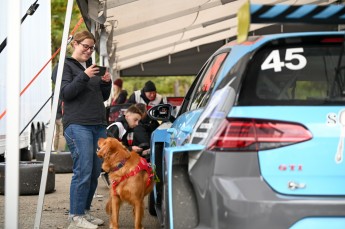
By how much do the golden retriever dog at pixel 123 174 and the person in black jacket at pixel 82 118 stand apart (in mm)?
378

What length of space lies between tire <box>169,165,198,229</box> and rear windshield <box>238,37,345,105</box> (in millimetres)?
642

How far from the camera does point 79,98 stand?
6.88 meters

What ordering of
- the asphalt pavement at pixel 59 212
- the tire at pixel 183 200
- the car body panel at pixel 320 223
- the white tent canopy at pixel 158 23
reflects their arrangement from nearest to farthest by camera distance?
the car body panel at pixel 320 223 < the tire at pixel 183 200 < the asphalt pavement at pixel 59 212 < the white tent canopy at pixel 158 23

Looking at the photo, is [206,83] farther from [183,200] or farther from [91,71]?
[91,71]

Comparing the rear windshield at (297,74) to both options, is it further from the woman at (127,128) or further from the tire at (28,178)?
the tire at (28,178)

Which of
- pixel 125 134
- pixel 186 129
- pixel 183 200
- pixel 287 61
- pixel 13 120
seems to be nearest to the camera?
pixel 287 61

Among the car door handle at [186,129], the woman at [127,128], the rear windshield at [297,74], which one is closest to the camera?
the rear windshield at [297,74]

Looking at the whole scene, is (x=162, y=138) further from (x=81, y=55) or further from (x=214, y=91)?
(x=214, y=91)

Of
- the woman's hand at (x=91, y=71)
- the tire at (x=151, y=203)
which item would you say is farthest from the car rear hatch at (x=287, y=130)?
the tire at (x=151, y=203)

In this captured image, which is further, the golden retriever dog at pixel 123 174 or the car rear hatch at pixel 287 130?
the golden retriever dog at pixel 123 174

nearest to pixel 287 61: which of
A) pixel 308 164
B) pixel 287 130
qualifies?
pixel 287 130

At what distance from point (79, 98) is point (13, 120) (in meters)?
1.96

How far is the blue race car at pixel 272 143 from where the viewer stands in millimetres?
3861

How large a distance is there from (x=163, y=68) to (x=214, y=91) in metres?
17.9
